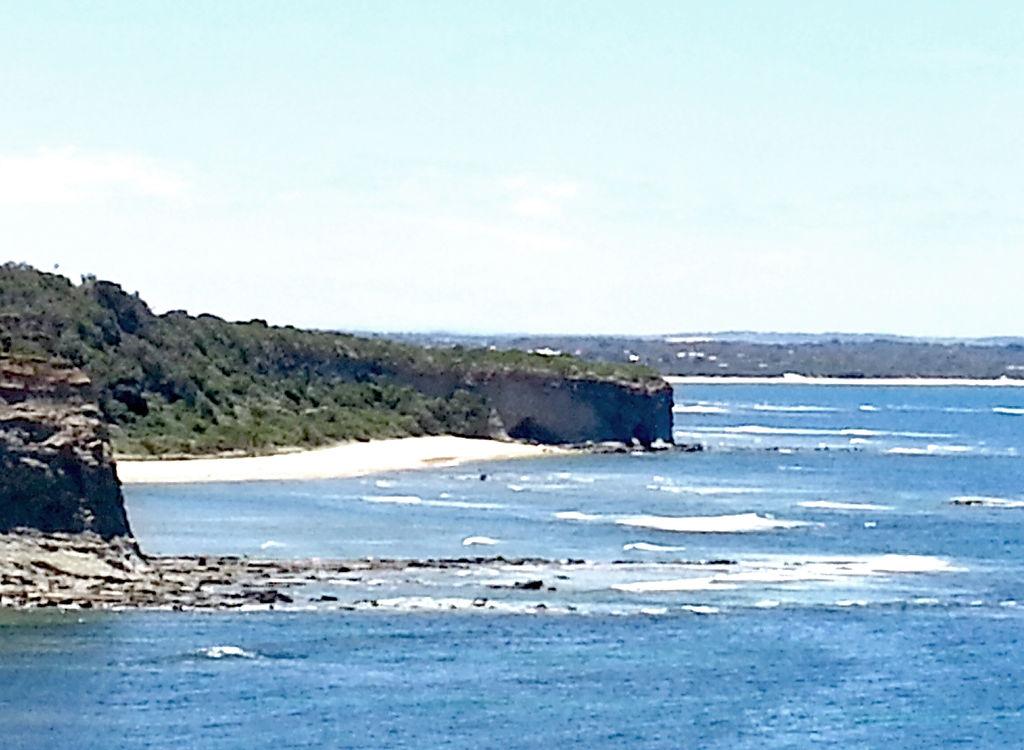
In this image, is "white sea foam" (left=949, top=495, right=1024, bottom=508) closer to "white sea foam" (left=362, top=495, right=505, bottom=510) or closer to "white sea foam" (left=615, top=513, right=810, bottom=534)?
"white sea foam" (left=615, top=513, right=810, bottom=534)

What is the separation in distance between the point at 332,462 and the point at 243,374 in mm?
18113

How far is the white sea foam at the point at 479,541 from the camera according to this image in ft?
243

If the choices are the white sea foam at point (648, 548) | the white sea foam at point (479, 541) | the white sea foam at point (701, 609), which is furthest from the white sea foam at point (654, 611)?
the white sea foam at point (479, 541)

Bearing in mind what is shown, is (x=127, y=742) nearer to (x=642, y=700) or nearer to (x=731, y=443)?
(x=642, y=700)

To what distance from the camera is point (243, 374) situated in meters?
131

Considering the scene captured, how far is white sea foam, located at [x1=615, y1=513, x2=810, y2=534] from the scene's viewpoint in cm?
8181

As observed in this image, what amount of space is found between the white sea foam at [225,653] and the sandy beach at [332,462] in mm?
47152

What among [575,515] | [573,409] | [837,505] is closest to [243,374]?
[573,409]

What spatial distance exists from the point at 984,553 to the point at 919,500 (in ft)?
80.3

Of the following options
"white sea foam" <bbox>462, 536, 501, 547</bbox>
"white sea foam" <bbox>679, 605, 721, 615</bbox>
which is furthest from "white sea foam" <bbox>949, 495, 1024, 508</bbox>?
"white sea foam" <bbox>679, 605, 721, 615</bbox>

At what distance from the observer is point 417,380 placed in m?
138

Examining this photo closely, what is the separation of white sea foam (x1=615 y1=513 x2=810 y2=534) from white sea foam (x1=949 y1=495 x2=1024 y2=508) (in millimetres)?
13825

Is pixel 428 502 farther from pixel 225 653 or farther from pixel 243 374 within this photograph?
pixel 225 653

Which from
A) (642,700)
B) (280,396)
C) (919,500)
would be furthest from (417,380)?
(642,700)
